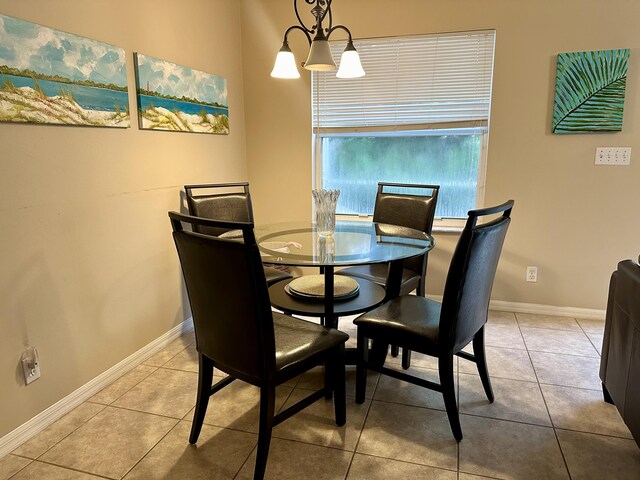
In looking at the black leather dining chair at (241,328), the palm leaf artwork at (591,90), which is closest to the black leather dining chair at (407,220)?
the black leather dining chair at (241,328)

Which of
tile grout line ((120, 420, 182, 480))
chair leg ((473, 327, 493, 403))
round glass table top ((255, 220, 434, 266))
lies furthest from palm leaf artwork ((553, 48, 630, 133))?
tile grout line ((120, 420, 182, 480))

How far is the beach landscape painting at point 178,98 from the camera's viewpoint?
8.07 feet

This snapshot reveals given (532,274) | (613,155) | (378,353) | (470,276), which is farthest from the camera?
(532,274)

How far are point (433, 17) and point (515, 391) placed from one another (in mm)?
2481

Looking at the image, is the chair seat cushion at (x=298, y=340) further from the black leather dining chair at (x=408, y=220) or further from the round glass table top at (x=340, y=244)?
the black leather dining chair at (x=408, y=220)

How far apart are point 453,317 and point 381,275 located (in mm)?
964

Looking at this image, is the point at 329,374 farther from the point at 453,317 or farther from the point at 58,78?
the point at 58,78

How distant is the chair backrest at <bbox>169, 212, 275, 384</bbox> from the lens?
140 centimetres

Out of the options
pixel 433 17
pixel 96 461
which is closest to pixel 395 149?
pixel 433 17

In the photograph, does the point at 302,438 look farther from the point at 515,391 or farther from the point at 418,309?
the point at 515,391

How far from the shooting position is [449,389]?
1.82m

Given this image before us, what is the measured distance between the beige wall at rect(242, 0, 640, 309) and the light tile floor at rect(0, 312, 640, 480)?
89cm

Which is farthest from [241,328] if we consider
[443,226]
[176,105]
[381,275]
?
[443,226]

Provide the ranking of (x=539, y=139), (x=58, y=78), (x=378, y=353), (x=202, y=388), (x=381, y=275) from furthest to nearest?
(x=539, y=139) < (x=381, y=275) < (x=378, y=353) < (x=58, y=78) < (x=202, y=388)
